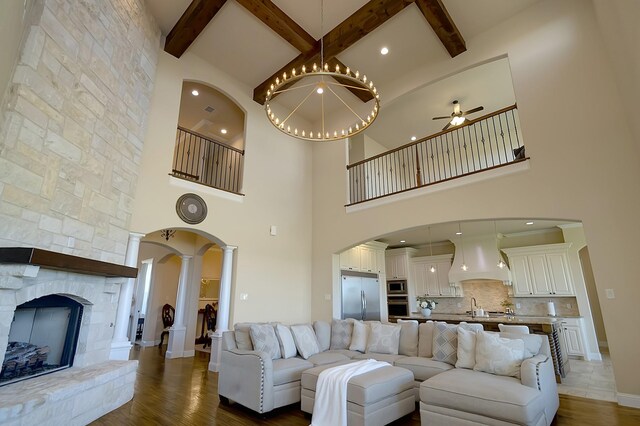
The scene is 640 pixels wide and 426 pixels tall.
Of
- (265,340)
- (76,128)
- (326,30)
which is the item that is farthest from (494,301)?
(76,128)

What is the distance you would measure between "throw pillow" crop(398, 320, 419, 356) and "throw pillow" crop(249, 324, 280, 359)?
1779 mm

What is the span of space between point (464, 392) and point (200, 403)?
3.00m

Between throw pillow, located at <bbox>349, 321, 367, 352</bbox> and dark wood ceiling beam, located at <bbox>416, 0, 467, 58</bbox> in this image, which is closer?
throw pillow, located at <bbox>349, 321, 367, 352</bbox>

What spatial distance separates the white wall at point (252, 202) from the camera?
5.34 metres

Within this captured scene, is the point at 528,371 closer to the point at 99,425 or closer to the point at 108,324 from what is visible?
the point at 99,425

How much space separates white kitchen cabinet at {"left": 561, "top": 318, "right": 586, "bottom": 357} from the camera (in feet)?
21.2

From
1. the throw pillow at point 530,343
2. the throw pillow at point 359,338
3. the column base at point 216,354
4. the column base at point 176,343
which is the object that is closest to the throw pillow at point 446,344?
the throw pillow at point 530,343

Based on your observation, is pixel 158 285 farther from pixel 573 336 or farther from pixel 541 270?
pixel 573 336

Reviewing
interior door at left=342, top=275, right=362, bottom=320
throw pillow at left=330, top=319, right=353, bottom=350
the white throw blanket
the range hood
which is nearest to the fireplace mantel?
the white throw blanket

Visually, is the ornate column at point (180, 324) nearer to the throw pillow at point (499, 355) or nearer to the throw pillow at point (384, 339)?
the throw pillow at point (384, 339)

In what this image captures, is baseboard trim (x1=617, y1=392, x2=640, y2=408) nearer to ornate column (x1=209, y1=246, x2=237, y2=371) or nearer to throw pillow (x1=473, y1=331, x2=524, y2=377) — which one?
throw pillow (x1=473, y1=331, x2=524, y2=377)

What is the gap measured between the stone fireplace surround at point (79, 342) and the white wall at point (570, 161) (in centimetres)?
485

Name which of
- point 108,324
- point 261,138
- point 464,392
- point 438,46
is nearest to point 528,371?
point 464,392

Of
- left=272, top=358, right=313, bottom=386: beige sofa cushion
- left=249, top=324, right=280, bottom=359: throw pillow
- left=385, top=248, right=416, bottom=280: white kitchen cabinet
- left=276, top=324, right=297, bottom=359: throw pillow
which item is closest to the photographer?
left=272, top=358, right=313, bottom=386: beige sofa cushion
